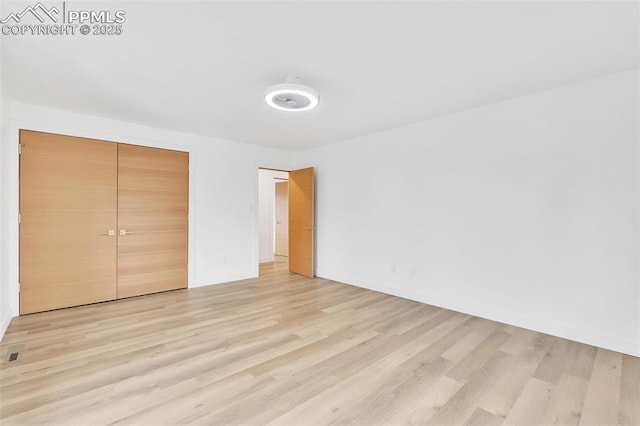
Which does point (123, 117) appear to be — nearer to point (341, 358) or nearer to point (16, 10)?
point (16, 10)

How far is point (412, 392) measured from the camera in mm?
1945

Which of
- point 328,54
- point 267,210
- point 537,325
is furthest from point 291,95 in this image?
point 267,210

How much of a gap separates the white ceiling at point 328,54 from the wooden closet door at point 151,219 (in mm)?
949

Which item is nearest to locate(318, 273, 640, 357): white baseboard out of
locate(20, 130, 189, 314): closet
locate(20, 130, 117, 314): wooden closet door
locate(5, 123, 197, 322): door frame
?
locate(20, 130, 189, 314): closet

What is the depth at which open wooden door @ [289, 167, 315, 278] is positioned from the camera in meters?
5.34

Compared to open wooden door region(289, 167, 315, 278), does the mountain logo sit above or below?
above

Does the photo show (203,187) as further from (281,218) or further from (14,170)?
(281,218)

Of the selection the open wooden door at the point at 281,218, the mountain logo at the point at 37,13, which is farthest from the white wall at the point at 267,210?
the mountain logo at the point at 37,13

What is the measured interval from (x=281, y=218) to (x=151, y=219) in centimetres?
394

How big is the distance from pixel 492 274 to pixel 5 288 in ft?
17.5

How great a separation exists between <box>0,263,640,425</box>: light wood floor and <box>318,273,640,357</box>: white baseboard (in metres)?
0.10

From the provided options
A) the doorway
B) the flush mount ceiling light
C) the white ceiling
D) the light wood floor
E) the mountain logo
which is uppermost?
the mountain logo

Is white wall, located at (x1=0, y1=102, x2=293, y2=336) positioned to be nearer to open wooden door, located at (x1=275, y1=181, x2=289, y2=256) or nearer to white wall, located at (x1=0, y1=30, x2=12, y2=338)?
white wall, located at (x1=0, y1=30, x2=12, y2=338)

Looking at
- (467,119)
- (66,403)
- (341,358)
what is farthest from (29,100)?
(467,119)
